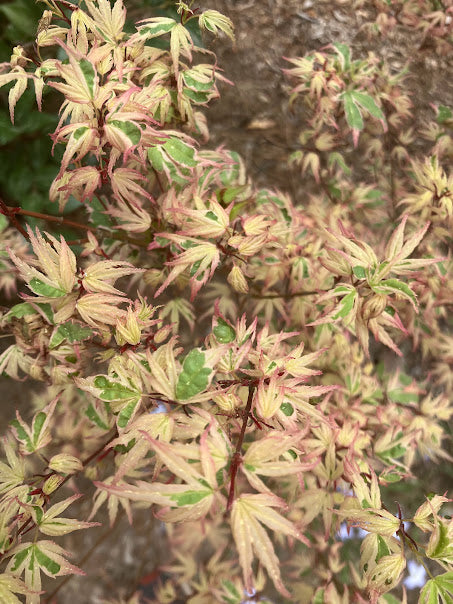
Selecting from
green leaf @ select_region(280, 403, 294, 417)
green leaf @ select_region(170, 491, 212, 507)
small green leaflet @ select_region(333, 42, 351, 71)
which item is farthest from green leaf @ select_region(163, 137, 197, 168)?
small green leaflet @ select_region(333, 42, 351, 71)

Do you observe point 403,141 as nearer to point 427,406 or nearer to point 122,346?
point 427,406

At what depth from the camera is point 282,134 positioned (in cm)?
237

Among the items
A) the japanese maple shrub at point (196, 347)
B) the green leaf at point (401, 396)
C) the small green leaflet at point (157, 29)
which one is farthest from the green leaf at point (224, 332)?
the green leaf at point (401, 396)

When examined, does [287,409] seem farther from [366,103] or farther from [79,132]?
[366,103]

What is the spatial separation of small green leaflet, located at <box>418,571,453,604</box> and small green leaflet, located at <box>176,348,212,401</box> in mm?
530

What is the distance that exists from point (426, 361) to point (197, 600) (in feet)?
5.35

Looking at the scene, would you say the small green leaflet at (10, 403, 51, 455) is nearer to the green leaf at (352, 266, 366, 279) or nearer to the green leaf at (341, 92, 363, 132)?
the green leaf at (352, 266, 366, 279)

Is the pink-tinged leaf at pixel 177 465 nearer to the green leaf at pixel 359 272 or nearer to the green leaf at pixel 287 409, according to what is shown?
the green leaf at pixel 287 409

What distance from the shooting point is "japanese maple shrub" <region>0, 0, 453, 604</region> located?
731mm

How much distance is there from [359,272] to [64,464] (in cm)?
77

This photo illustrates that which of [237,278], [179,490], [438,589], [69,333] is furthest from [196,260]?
[438,589]

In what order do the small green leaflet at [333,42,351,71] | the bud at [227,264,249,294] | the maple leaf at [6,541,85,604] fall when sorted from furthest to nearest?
the small green leaflet at [333,42,351,71] < the bud at [227,264,249,294] < the maple leaf at [6,541,85,604]

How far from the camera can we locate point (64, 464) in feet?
3.08

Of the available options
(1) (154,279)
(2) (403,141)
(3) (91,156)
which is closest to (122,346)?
(1) (154,279)
